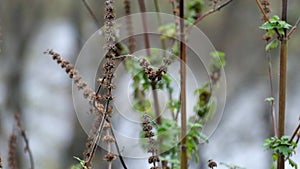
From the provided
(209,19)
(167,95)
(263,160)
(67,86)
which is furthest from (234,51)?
(167,95)

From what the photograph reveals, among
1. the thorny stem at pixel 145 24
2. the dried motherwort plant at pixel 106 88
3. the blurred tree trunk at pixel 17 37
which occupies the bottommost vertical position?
the dried motherwort plant at pixel 106 88

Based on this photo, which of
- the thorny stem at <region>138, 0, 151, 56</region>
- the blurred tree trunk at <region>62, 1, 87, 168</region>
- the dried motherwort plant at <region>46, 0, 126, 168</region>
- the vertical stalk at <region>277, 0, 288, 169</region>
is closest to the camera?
the dried motherwort plant at <region>46, 0, 126, 168</region>

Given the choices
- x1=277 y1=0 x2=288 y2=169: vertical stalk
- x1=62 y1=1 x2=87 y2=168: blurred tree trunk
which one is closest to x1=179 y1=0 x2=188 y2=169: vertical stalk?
x1=277 y1=0 x2=288 y2=169: vertical stalk

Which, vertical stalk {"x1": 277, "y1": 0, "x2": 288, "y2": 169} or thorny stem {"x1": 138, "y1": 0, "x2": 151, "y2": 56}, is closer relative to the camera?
vertical stalk {"x1": 277, "y1": 0, "x2": 288, "y2": 169}

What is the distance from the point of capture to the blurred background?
95.9 inches

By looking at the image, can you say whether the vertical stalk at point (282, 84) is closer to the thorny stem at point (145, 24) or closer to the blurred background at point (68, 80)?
the thorny stem at point (145, 24)

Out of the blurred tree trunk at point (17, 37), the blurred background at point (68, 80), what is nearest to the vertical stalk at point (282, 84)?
the blurred background at point (68, 80)

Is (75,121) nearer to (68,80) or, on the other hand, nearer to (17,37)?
(68,80)

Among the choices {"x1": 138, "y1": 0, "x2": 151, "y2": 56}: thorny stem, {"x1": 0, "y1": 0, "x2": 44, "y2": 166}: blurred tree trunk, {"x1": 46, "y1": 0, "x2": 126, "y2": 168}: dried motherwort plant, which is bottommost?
{"x1": 46, "y1": 0, "x2": 126, "y2": 168}: dried motherwort plant

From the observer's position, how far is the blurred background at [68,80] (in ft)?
7.99

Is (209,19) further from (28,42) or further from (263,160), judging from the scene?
(28,42)

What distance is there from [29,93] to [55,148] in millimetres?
319

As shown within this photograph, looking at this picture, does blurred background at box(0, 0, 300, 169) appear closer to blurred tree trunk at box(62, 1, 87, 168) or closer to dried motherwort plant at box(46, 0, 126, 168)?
blurred tree trunk at box(62, 1, 87, 168)

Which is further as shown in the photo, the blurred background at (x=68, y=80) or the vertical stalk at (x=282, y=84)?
the blurred background at (x=68, y=80)
